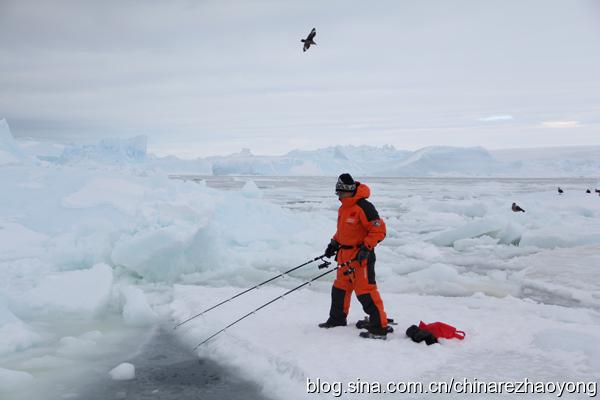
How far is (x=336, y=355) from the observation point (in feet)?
13.3

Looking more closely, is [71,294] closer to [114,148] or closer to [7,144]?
[7,144]

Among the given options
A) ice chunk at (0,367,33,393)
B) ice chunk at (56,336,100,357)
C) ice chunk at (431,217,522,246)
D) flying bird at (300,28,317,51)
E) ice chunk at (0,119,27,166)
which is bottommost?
ice chunk at (56,336,100,357)

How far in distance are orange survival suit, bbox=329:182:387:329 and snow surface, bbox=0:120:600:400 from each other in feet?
1.13

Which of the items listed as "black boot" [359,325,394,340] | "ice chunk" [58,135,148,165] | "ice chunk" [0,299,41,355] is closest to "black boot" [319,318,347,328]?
"black boot" [359,325,394,340]

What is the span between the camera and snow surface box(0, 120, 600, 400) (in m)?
4.05

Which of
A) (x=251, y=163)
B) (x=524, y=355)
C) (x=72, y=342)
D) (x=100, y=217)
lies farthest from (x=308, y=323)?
(x=251, y=163)

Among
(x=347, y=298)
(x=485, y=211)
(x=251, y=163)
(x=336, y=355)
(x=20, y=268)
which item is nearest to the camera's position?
(x=336, y=355)

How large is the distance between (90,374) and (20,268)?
4357 mm

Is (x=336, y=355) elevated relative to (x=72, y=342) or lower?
elevated

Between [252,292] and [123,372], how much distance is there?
284cm

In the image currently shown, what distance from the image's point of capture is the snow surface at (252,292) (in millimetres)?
4047

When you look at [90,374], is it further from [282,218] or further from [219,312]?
[282,218]

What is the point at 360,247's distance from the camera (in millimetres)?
4500

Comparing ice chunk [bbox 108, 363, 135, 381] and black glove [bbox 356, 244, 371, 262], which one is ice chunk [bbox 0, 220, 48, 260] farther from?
black glove [bbox 356, 244, 371, 262]
